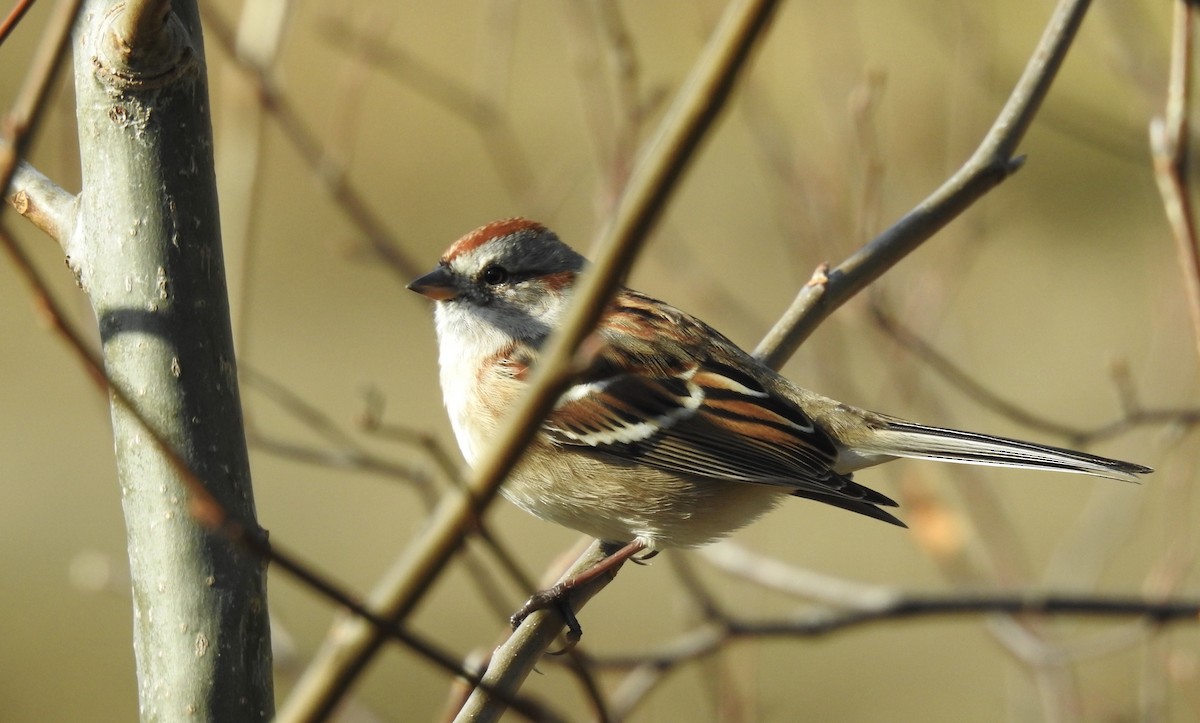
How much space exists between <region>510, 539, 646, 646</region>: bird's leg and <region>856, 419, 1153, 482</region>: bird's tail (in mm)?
748

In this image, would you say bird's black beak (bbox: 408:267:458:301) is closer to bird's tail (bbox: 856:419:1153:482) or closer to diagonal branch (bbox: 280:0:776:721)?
bird's tail (bbox: 856:419:1153:482)

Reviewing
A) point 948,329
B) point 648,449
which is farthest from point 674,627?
point 648,449

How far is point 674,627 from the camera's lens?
754 centimetres

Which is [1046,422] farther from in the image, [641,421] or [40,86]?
[40,86]

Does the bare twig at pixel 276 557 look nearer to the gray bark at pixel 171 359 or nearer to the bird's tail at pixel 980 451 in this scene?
the gray bark at pixel 171 359

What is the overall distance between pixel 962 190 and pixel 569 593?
3.98ft

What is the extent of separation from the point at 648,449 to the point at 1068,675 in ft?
5.40

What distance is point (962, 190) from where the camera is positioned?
235 cm

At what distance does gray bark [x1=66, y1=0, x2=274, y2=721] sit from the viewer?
1569 millimetres

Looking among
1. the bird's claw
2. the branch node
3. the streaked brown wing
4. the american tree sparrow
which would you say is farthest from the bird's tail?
the branch node

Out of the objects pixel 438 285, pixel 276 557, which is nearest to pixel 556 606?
pixel 438 285

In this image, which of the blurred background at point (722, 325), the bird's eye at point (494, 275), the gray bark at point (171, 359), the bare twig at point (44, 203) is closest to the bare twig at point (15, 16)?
the gray bark at point (171, 359)

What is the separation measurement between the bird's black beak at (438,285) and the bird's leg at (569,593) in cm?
88

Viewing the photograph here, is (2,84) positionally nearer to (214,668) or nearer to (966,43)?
(966,43)
